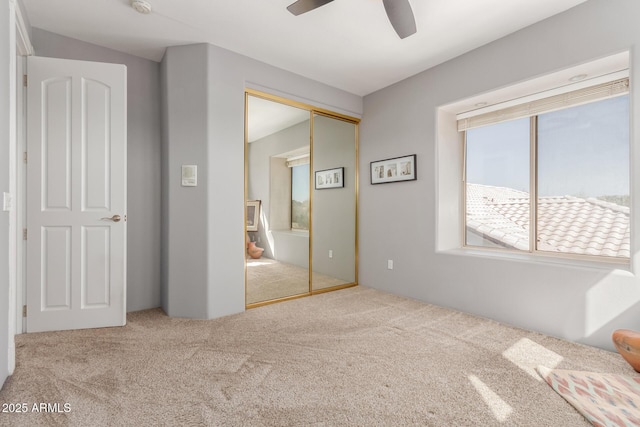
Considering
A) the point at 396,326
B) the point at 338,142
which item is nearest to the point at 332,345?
the point at 396,326

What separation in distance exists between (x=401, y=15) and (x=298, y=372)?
2.46 metres

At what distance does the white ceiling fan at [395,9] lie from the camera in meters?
2.03

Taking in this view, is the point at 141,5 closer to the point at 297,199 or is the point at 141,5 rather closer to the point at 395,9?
the point at 395,9

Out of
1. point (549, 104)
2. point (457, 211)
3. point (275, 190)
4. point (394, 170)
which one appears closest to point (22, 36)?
point (275, 190)

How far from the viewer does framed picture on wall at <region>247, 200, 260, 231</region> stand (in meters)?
3.25

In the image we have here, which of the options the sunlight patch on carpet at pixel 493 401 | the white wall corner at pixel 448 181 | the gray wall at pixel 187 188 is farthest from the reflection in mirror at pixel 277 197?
the sunlight patch on carpet at pixel 493 401

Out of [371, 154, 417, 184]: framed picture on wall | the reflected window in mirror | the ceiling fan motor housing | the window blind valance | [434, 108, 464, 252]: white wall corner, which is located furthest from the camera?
the reflected window in mirror

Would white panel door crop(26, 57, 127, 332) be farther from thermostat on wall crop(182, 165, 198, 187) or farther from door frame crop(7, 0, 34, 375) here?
thermostat on wall crop(182, 165, 198, 187)

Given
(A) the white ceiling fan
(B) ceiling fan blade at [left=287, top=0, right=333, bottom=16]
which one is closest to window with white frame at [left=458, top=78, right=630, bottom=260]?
(A) the white ceiling fan

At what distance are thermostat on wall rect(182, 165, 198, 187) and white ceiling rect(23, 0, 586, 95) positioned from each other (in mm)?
1161

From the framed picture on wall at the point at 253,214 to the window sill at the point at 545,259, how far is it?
1.99 m

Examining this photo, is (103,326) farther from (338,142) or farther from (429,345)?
(338,142)

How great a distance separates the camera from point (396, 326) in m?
2.77

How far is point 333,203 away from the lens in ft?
13.3
